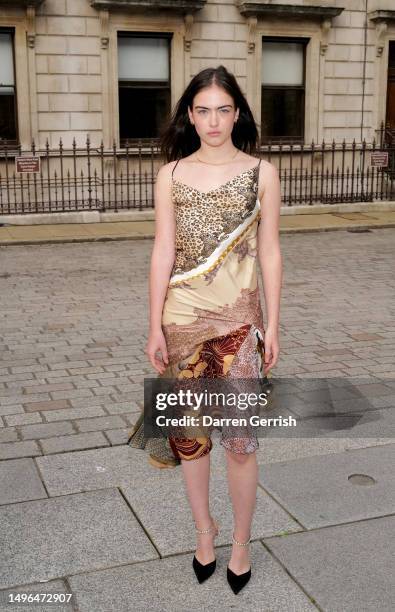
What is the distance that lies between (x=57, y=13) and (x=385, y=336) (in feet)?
41.4

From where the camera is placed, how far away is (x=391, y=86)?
66.7 feet

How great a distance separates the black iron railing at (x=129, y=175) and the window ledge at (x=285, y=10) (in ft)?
10.1

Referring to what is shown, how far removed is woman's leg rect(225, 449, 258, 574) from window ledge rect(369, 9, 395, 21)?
724 inches

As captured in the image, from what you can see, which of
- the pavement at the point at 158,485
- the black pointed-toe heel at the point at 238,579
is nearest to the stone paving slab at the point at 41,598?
the pavement at the point at 158,485

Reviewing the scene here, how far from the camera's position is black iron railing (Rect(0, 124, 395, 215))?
16406mm

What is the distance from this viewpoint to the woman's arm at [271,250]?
3.03 m

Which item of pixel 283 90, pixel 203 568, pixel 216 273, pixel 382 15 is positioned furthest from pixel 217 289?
pixel 382 15

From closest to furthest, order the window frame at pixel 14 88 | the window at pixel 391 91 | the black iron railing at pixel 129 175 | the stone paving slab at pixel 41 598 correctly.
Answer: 1. the stone paving slab at pixel 41 598
2. the black iron railing at pixel 129 175
3. the window frame at pixel 14 88
4. the window at pixel 391 91

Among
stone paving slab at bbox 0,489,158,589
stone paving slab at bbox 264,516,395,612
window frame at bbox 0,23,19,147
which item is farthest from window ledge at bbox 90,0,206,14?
stone paving slab at bbox 264,516,395,612

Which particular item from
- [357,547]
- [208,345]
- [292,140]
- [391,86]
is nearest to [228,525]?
[357,547]

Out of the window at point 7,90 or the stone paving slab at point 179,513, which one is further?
the window at point 7,90

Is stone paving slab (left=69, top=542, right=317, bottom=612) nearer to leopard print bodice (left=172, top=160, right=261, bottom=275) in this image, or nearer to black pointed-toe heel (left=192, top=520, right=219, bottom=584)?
black pointed-toe heel (left=192, top=520, right=219, bottom=584)

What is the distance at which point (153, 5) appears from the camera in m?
17.3

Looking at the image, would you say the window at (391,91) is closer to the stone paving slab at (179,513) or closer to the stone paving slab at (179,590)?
the stone paving slab at (179,513)
